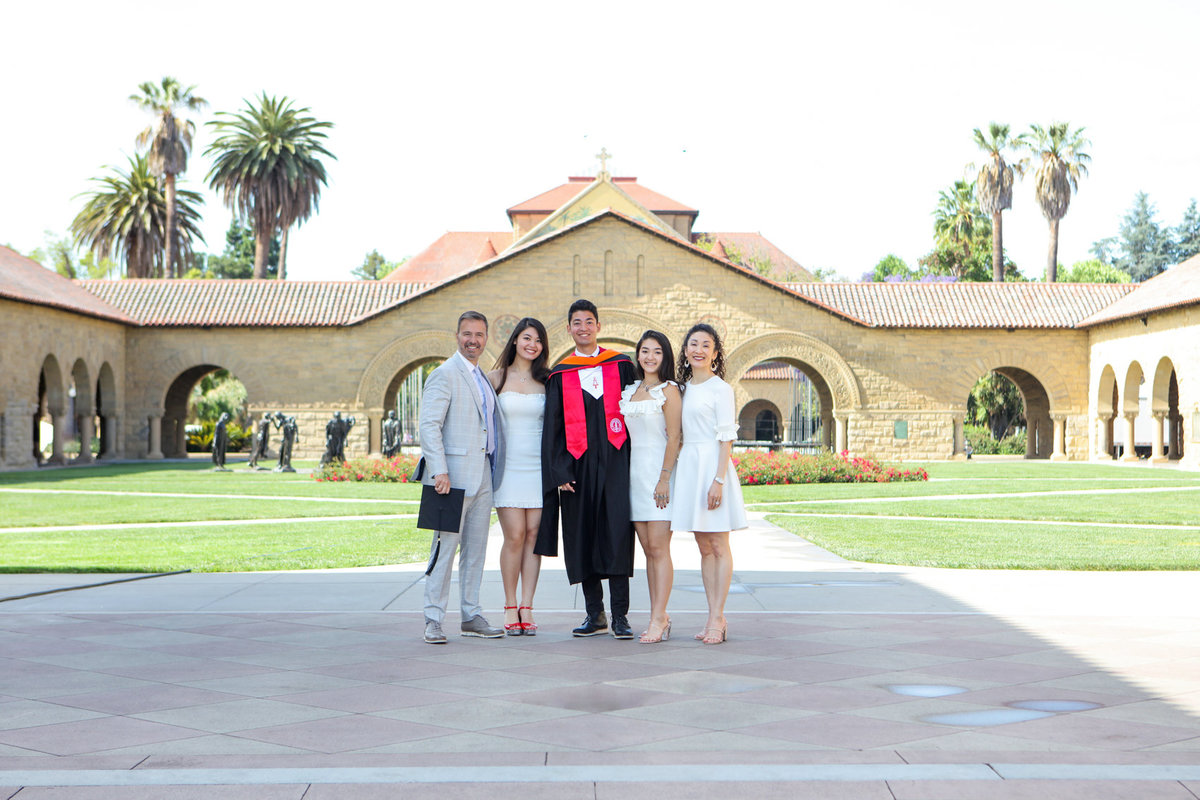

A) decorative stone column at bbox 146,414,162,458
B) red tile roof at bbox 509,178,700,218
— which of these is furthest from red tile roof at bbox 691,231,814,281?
decorative stone column at bbox 146,414,162,458

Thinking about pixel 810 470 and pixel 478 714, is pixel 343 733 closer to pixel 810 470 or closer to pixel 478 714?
pixel 478 714

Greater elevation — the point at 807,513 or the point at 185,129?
the point at 185,129

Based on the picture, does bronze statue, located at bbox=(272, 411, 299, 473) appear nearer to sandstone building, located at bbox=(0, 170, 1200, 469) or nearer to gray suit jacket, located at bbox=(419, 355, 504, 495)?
sandstone building, located at bbox=(0, 170, 1200, 469)

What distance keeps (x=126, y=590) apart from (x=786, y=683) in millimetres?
5766

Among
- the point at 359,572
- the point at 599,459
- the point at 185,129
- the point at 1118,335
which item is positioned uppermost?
the point at 185,129

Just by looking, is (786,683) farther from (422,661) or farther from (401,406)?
(401,406)

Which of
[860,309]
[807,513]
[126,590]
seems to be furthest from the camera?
[860,309]

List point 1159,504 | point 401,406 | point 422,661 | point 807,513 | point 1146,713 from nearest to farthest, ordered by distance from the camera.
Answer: point 1146,713
point 422,661
point 807,513
point 1159,504
point 401,406

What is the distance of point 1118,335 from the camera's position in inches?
1455

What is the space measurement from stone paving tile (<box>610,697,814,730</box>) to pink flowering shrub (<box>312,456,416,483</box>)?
21.4 m

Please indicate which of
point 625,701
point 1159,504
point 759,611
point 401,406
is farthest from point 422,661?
point 401,406

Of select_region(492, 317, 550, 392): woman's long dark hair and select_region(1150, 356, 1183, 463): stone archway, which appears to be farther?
select_region(1150, 356, 1183, 463): stone archway

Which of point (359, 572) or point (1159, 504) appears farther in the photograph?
point (1159, 504)

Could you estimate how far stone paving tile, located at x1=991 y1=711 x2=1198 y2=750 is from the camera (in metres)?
4.55
